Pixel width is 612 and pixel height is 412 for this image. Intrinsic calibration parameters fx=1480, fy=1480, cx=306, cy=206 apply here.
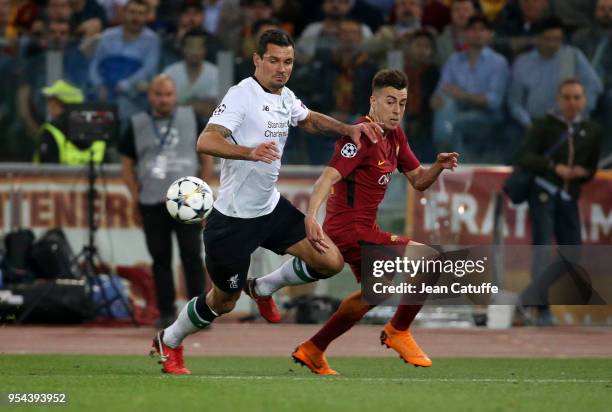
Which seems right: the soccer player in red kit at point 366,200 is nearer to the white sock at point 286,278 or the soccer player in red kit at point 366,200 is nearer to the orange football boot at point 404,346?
the orange football boot at point 404,346

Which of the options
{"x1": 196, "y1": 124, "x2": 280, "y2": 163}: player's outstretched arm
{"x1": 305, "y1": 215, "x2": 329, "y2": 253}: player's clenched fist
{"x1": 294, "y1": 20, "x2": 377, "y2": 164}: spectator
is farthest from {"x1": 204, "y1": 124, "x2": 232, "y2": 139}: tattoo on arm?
{"x1": 294, "y1": 20, "x2": 377, "y2": 164}: spectator

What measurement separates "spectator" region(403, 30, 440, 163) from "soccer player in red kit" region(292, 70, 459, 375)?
17.9 ft

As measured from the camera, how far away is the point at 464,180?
54.9ft

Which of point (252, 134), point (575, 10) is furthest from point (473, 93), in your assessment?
point (252, 134)

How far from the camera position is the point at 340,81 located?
54.5ft

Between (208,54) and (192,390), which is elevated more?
(208,54)

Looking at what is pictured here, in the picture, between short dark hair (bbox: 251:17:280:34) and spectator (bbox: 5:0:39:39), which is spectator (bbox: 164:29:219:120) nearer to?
short dark hair (bbox: 251:17:280:34)

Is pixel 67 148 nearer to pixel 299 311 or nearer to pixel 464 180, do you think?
pixel 299 311

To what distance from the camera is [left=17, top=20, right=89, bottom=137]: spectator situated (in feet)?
55.6

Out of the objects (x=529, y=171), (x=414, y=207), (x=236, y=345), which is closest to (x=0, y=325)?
(x=236, y=345)

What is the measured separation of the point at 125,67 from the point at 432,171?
Answer: 7.01 metres

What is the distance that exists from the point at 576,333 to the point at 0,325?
6.14m

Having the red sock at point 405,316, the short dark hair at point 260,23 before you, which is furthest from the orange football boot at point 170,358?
the short dark hair at point 260,23

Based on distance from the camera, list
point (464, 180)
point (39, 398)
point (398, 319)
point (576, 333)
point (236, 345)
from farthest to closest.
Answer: point (464, 180) < point (576, 333) < point (236, 345) < point (398, 319) < point (39, 398)
